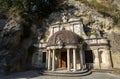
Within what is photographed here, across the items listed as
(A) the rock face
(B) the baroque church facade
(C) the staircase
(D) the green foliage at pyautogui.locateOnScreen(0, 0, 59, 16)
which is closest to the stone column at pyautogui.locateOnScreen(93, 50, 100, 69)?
(B) the baroque church facade

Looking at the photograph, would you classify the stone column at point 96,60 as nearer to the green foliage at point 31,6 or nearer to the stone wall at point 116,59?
the stone wall at point 116,59

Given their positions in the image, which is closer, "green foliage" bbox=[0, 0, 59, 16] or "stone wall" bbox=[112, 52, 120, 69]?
"stone wall" bbox=[112, 52, 120, 69]

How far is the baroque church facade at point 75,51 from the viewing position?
1736 centimetres

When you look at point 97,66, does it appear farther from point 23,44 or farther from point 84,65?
point 23,44

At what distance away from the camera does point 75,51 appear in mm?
17469

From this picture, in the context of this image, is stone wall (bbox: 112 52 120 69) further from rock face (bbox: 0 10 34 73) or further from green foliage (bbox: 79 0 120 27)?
rock face (bbox: 0 10 34 73)

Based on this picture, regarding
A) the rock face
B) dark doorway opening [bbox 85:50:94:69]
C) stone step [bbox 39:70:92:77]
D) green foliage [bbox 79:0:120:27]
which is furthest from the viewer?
green foliage [bbox 79:0:120:27]

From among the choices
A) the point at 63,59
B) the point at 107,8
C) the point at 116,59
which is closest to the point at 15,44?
the point at 63,59

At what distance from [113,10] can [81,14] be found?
19.0 ft

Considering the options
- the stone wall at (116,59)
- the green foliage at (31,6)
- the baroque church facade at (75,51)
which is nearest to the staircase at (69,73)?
the baroque church facade at (75,51)

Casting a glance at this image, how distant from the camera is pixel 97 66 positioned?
18188 millimetres

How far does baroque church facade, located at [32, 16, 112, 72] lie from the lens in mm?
17358

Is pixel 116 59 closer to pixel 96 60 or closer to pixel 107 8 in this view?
pixel 96 60

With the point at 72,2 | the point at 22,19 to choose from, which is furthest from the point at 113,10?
the point at 22,19
